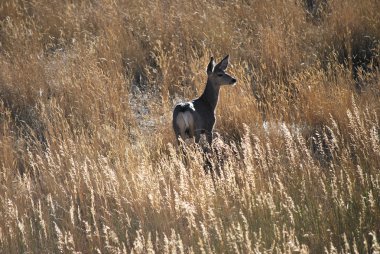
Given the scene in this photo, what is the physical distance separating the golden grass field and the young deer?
225 millimetres

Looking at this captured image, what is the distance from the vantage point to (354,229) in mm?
4176

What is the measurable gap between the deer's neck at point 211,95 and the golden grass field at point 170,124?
18cm

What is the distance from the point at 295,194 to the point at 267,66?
4.00 meters

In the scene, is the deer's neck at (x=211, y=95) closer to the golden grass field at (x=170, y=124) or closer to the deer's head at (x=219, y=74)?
the deer's head at (x=219, y=74)

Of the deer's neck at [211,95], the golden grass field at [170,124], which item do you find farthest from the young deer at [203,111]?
the golden grass field at [170,124]

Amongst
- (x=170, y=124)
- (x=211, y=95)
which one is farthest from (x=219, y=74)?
(x=170, y=124)

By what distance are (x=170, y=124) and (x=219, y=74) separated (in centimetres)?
92

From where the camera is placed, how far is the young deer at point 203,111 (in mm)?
6695

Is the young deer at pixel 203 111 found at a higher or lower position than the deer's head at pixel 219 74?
lower

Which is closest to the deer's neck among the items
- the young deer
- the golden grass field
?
the young deer

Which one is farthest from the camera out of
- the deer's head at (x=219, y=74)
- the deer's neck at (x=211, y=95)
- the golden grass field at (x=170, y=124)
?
the deer's head at (x=219, y=74)

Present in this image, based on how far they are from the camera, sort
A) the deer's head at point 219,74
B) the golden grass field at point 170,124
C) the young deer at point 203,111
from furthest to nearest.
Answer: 1. the deer's head at point 219,74
2. the young deer at point 203,111
3. the golden grass field at point 170,124

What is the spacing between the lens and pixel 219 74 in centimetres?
757

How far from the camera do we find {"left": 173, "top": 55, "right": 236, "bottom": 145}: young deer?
6695mm
